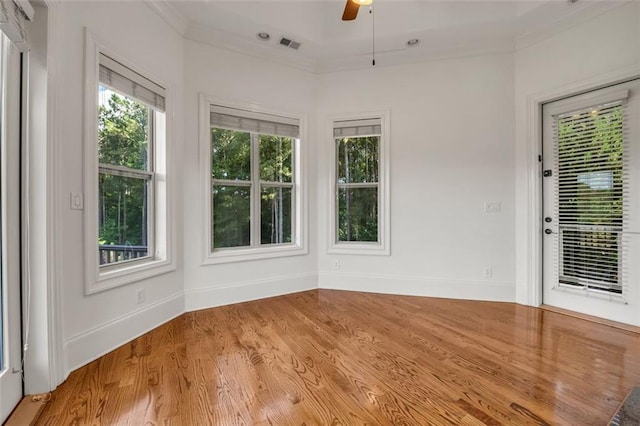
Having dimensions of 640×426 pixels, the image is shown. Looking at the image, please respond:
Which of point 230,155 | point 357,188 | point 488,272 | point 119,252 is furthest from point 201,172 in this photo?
point 488,272

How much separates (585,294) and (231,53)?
452cm

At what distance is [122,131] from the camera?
254 centimetres

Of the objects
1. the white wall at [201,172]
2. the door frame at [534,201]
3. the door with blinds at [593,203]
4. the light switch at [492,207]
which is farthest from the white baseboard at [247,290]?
the door with blinds at [593,203]

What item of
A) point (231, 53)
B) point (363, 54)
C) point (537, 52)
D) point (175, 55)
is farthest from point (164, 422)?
point (537, 52)

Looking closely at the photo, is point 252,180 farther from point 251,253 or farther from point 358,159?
point 358,159

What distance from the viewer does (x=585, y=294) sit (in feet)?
9.86

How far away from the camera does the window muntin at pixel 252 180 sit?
3439 millimetres

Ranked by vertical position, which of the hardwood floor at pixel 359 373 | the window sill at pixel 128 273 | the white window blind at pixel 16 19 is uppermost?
the white window blind at pixel 16 19

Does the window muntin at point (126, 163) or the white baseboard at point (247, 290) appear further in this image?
the white baseboard at point (247, 290)

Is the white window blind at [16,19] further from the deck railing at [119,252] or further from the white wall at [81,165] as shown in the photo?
the deck railing at [119,252]

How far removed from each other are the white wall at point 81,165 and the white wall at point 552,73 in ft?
12.6

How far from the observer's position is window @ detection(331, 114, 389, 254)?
12.8 ft

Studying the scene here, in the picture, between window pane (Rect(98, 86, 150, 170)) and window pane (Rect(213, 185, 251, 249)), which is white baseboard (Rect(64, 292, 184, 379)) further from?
window pane (Rect(98, 86, 150, 170))

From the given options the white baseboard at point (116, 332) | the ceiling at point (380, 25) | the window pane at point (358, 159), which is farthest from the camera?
the window pane at point (358, 159)
